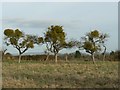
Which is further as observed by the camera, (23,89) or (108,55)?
(108,55)

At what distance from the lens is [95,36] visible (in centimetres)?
5550

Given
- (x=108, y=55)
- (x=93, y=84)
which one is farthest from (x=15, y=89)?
(x=108, y=55)

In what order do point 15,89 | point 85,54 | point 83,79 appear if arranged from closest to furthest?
point 15,89, point 83,79, point 85,54

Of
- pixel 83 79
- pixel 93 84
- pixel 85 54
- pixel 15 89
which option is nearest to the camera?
pixel 15 89

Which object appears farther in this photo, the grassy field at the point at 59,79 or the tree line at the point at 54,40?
the tree line at the point at 54,40

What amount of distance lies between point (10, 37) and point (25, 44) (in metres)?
3.51

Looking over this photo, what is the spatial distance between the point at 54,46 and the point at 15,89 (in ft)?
147

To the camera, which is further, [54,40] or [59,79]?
[54,40]

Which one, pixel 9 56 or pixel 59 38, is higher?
pixel 59 38

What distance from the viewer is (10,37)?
2168 inches

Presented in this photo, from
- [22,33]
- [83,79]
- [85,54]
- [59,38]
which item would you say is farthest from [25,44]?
[83,79]

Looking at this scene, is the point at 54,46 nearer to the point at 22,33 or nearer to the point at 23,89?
the point at 22,33

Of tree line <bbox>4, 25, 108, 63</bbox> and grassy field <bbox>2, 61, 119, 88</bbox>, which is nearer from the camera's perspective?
grassy field <bbox>2, 61, 119, 88</bbox>

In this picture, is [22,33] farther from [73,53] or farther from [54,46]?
[73,53]
